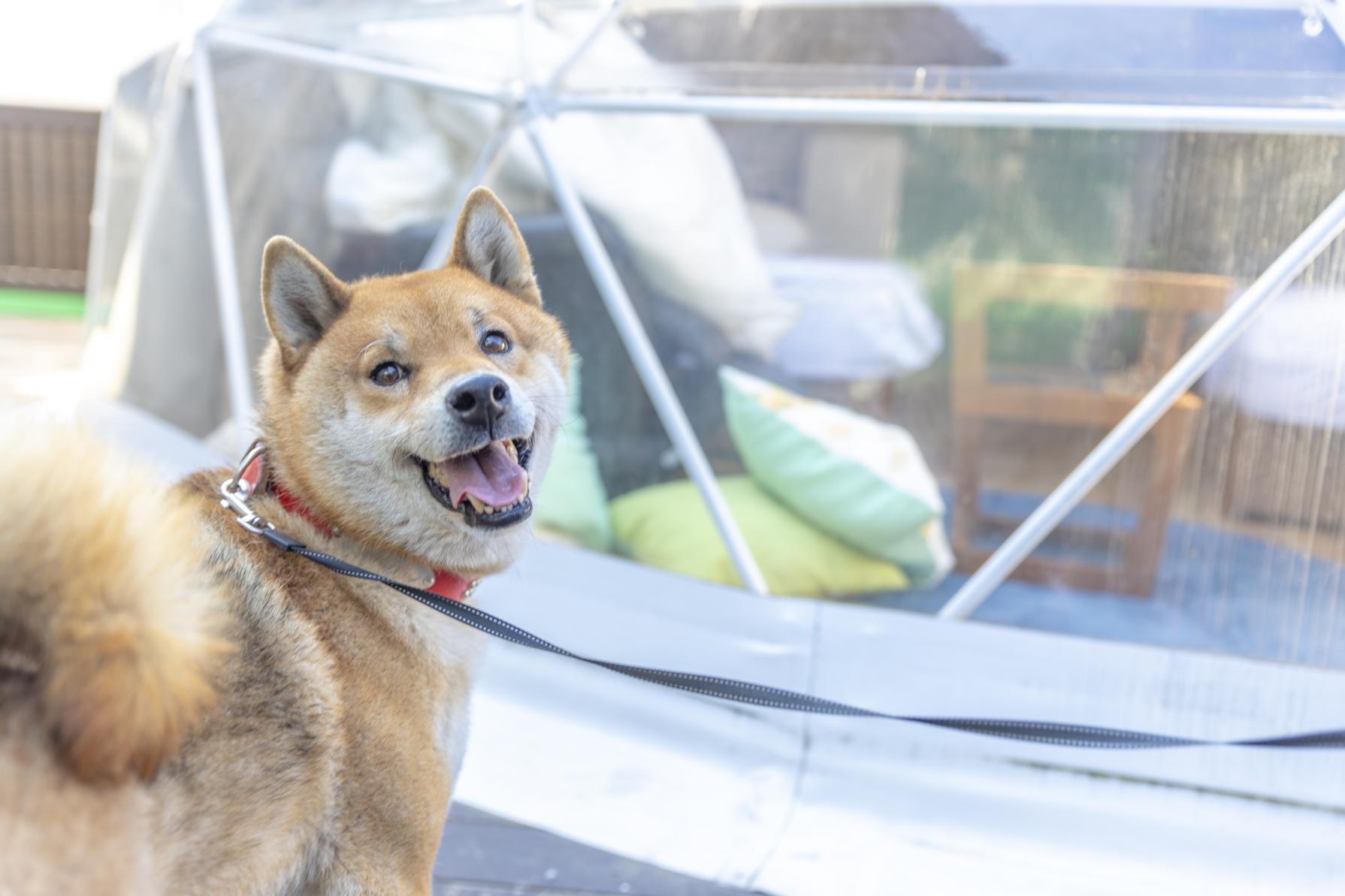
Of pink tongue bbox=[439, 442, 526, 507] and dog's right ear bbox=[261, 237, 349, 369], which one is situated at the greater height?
dog's right ear bbox=[261, 237, 349, 369]

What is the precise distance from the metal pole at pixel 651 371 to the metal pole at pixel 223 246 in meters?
1.11

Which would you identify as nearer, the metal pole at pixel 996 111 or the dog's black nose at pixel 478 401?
the dog's black nose at pixel 478 401

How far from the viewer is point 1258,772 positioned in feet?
7.53

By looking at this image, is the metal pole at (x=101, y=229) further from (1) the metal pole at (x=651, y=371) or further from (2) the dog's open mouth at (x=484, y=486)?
(2) the dog's open mouth at (x=484, y=486)

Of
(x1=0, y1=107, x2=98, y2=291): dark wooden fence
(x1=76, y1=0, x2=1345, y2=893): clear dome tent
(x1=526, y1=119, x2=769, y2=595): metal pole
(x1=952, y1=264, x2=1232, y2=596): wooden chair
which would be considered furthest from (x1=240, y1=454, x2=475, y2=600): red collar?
(x1=0, y1=107, x2=98, y2=291): dark wooden fence

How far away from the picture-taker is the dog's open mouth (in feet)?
5.20

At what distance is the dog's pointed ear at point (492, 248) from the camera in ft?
5.90

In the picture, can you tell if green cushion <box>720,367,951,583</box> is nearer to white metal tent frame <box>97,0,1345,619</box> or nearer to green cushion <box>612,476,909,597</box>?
green cushion <box>612,476,909,597</box>

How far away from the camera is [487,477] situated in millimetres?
1610

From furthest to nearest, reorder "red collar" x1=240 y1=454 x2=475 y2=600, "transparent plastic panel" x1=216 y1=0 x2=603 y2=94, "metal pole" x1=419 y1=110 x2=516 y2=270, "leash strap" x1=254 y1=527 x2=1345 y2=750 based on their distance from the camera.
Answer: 1. "transparent plastic panel" x1=216 y1=0 x2=603 y2=94
2. "metal pole" x1=419 y1=110 x2=516 y2=270
3. "leash strap" x1=254 y1=527 x2=1345 y2=750
4. "red collar" x1=240 y1=454 x2=475 y2=600

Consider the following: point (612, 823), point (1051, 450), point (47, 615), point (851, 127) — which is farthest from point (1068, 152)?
point (47, 615)

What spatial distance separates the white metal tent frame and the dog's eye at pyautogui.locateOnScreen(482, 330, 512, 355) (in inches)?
33.1

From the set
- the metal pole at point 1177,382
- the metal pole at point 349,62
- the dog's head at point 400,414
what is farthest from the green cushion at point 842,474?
the dog's head at point 400,414

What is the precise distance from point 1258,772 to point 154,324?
3.84m
